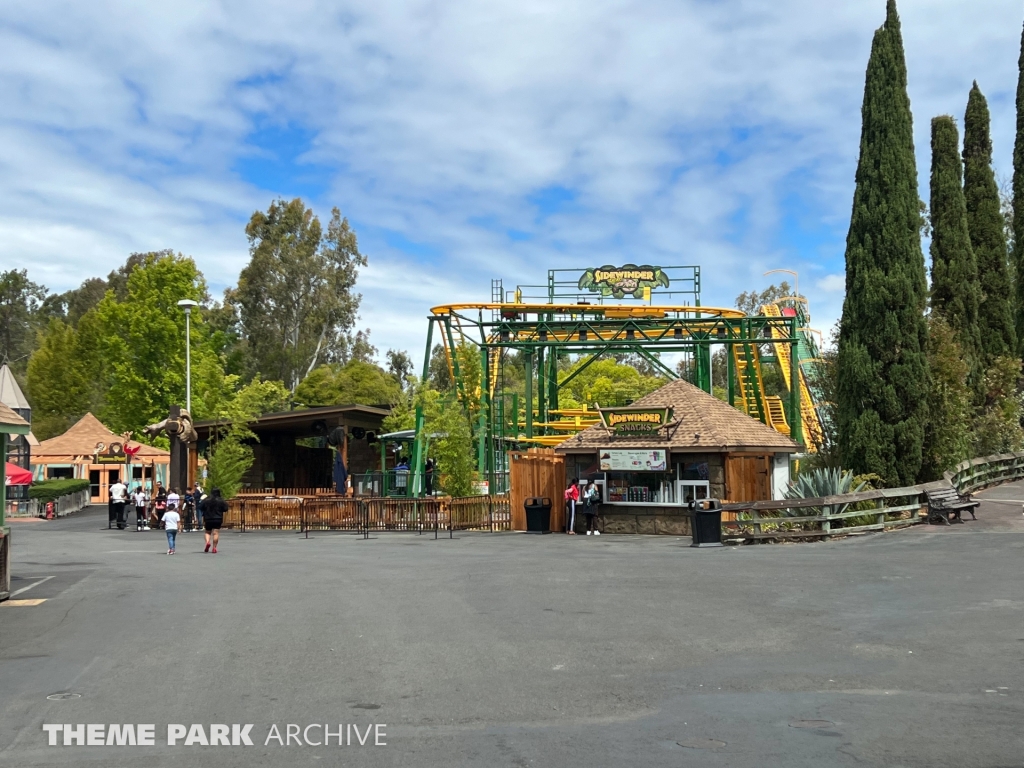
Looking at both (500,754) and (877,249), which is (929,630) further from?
(877,249)

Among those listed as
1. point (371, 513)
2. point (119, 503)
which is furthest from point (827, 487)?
point (119, 503)

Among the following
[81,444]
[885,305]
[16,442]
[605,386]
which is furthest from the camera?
[605,386]

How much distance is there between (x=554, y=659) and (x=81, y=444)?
48.5m

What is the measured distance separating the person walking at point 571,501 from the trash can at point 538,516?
0.89 metres

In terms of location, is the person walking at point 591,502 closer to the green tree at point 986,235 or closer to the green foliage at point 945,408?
the green foliage at point 945,408

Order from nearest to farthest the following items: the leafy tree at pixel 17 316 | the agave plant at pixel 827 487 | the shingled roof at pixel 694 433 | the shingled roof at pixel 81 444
Answer: the agave plant at pixel 827 487 → the shingled roof at pixel 694 433 → the shingled roof at pixel 81 444 → the leafy tree at pixel 17 316

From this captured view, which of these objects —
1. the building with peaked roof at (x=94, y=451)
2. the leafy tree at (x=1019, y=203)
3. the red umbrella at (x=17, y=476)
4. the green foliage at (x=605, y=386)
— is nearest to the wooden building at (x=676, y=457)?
the leafy tree at (x=1019, y=203)

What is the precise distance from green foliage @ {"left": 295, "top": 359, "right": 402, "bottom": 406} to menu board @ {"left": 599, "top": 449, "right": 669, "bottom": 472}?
4077 cm

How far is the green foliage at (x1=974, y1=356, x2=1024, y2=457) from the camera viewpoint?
32.0 meters

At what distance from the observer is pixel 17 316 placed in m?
101

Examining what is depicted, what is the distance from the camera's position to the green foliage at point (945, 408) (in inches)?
1069

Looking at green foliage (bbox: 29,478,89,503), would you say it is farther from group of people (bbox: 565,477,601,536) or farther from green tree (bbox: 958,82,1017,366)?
green tree (bbox: 958,82,1017,366)

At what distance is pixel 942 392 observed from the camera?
27438 millimetres

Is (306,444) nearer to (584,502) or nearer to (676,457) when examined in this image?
(584,502)
